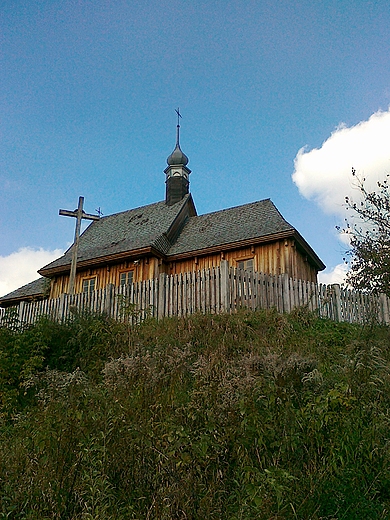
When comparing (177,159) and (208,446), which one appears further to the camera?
(177,159)

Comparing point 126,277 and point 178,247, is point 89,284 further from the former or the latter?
point 178,247

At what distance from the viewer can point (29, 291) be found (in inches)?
845

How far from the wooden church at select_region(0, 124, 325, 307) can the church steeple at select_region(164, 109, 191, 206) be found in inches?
4.3

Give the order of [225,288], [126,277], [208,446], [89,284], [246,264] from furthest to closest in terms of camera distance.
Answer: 1. [89,284]
2. [126,277]
3. [246,264]
4. [225,288]
5. [208,446]

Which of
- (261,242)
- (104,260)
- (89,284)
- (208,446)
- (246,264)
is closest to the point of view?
(208,446)

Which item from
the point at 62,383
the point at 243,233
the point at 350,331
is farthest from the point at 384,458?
the point at 243,233

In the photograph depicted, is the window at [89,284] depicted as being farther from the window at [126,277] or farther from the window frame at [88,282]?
the window at [126,277]

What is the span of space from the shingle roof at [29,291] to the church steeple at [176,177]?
22.5 ft

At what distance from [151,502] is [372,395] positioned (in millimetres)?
2334

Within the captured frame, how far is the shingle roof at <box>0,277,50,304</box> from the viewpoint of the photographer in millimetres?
20694

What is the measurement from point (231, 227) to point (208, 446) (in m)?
13.9

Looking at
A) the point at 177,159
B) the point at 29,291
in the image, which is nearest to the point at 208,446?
the point at 29,291

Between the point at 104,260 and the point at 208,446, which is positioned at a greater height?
the point at 104,260

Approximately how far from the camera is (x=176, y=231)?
18984 mm
